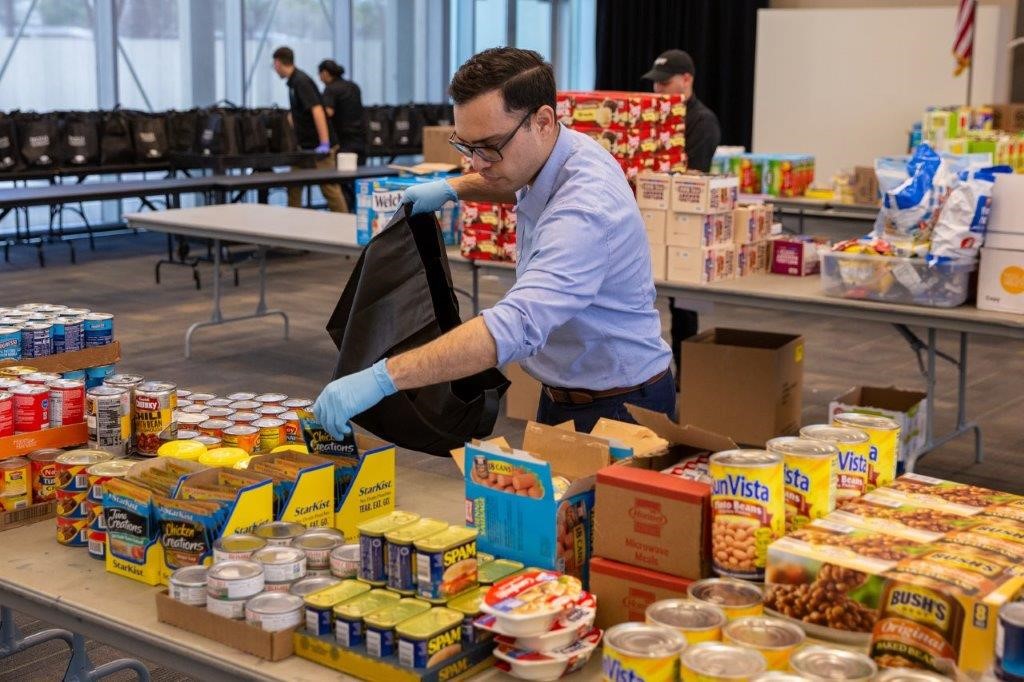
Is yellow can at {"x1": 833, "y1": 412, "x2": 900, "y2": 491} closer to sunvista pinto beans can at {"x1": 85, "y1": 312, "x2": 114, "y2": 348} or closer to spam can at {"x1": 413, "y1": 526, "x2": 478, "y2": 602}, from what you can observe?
spam can at {"x1": 413, "y1": 526, "x2": 478, "y2": 602}

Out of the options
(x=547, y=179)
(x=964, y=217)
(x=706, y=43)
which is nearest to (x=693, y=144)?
(x=964, y=217)

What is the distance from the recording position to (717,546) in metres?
1.79

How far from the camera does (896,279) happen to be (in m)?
4.68

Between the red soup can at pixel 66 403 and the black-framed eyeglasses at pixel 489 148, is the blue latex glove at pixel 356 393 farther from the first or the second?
the red soup can at pixel 66 403

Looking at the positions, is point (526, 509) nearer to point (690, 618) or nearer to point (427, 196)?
point (690, 618)

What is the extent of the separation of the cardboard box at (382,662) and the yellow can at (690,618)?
0.27 metres

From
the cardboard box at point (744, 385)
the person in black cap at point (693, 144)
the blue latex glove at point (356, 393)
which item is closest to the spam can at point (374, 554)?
the blue latex glove at point (356, 393)

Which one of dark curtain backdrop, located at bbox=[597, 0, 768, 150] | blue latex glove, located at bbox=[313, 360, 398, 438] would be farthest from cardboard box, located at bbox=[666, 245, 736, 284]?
dark curtain backdrop, located at bbox=[597, 0, 768, 150]

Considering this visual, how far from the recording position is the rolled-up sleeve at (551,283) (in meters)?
2.09

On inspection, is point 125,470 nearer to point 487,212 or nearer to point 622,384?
point 622,384

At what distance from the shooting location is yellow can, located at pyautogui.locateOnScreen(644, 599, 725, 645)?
1.59 metres

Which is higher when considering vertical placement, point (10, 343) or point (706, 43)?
point (706, 43)

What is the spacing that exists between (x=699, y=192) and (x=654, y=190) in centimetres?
19

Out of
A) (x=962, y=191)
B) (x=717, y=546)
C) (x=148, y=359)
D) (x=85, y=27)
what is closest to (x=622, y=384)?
(x=717, y=546)
